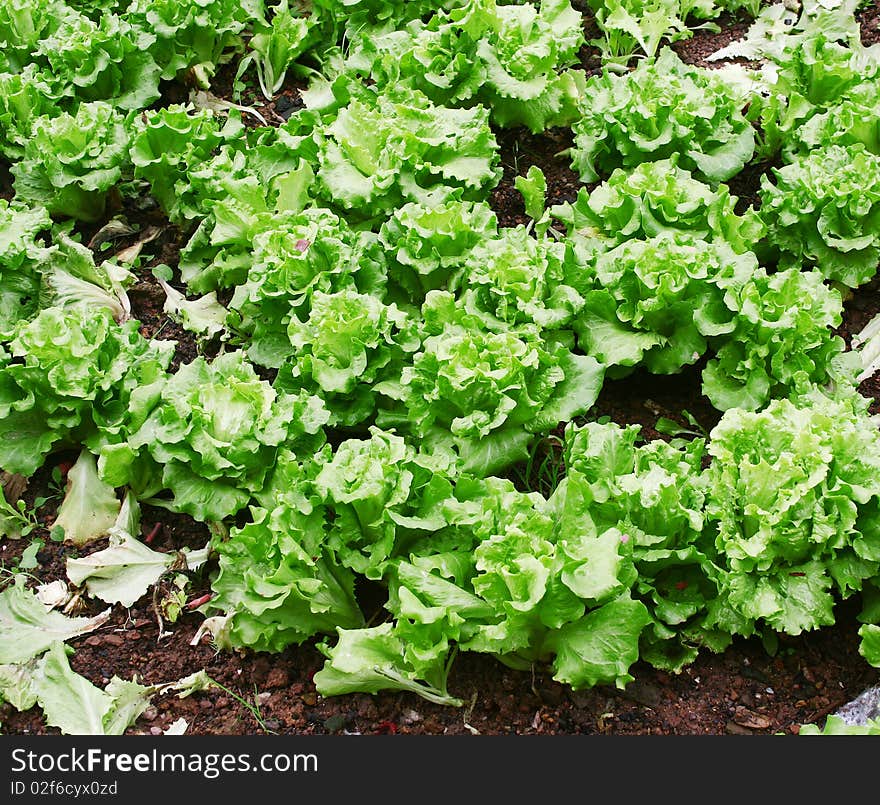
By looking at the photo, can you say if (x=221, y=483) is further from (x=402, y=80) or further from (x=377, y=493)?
(x=402, y=80)

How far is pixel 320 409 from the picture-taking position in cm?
406

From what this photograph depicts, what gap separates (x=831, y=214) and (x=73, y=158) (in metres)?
3.57

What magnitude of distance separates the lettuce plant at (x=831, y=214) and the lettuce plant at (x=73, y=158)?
10.5ft

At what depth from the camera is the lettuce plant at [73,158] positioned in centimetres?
514

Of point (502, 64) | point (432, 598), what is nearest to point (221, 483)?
point (432, 598)

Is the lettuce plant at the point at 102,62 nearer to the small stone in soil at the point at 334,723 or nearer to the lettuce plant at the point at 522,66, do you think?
the lettuce plant at the point at 522,66

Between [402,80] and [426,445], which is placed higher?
[402,80]

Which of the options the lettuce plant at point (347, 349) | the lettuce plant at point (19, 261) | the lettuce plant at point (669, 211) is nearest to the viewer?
the lettuce plant at point (347, 349)

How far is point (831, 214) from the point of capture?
4684 mm

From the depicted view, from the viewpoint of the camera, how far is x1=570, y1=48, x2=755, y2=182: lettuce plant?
5055mm

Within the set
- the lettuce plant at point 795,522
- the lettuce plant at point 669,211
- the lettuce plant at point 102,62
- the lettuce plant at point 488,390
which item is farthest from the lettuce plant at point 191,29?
the lettuce plant at point 795,522

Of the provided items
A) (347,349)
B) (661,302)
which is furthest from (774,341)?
(347,349)

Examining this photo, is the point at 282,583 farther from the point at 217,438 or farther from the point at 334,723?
the point at 217,438

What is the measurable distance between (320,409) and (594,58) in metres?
3.39
